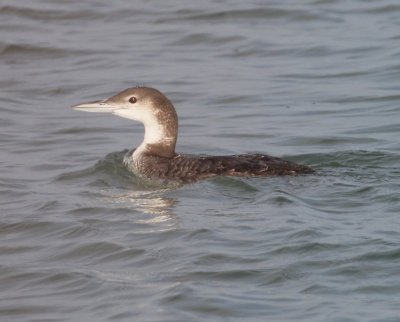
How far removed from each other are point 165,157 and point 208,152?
99 cm

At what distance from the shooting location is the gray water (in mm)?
7848

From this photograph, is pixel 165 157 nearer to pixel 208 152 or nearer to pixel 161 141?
pixel 161 141

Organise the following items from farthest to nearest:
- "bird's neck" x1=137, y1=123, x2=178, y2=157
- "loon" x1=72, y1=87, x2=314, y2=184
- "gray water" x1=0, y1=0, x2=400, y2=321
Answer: "bird's neck" x1=137, y1=123, x2=178, y2=157, "loon" x1=72, y1=87, x2=314, y2=184, "gray water" x1=0, y1=0, x2=400, y2=321

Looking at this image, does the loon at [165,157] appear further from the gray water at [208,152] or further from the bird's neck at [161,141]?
the gray water at [208,152]

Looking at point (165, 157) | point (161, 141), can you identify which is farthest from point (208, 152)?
point (165, 157)

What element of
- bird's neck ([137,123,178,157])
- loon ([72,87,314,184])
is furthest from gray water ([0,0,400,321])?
bird's neck ([137,123,178,157])

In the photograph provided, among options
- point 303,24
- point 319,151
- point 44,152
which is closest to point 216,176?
point 319,151

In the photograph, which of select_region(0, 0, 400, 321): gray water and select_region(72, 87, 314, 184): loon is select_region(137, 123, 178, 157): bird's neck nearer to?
select_region(72, 87, 314, 184): loon

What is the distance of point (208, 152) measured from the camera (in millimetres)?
12133

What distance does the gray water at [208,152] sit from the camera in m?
7.85

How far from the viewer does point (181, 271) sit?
8.25 m

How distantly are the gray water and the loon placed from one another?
0.12 metres

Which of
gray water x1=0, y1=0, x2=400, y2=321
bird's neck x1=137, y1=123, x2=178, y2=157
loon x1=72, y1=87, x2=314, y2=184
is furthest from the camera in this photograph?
bird's neck x1=137, y1=123, x2=178, y2=157

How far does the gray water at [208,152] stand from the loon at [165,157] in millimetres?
120
